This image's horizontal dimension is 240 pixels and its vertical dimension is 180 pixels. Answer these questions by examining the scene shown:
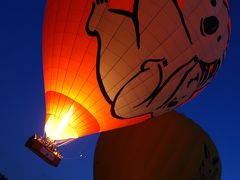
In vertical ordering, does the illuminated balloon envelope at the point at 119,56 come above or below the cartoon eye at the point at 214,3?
below

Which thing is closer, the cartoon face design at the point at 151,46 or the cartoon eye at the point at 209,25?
the cartoon face design at the point at 151,46

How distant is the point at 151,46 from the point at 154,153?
4.77 m

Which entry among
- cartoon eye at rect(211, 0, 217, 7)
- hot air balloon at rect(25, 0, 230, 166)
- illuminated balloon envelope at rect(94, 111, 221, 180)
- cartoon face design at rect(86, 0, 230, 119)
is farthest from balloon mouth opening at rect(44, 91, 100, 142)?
cartoon eye at rect(211, 0, 217, 7)

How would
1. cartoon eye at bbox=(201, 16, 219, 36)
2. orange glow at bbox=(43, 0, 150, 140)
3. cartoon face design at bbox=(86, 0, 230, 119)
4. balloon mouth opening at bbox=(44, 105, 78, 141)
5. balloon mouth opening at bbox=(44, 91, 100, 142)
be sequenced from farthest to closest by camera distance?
balloon mouth opening at bbox=(44, 105, 78, 141) < balloon mouth opening at bbox=(44, 91, 100, 142) < cartoon eye at bbox=(201, 16, 219, 36) < orange glow at bbox=(43, 0, 150, 140) < cartoon face design at bbox=(86, 0, 230, 119)

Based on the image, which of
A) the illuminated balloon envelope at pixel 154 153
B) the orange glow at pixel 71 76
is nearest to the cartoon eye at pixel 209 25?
the orange glow at pixel 71 76

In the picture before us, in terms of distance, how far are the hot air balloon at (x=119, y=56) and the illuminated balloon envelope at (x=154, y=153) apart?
261 cm

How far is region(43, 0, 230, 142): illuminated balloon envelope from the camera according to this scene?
7406 mm

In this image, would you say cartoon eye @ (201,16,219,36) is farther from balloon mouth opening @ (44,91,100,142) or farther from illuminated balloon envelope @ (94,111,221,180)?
illuminated balloon envelope @ (94,111,221,180)

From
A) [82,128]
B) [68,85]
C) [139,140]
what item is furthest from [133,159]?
[68,85]

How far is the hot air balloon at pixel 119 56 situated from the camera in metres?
7.41

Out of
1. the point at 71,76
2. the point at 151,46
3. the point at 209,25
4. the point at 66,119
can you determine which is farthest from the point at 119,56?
the point at 209,25

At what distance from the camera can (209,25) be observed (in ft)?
26.6

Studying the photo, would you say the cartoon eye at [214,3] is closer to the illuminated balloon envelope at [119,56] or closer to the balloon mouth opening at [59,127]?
the illuminated balloon envelope at [119,56]

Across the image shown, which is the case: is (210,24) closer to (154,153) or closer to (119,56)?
(119,56)
